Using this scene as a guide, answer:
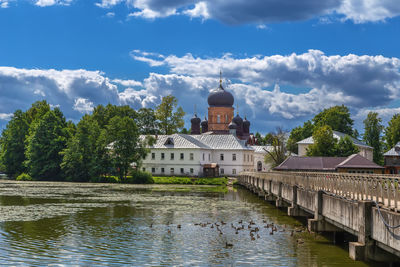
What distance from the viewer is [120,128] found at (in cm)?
7975

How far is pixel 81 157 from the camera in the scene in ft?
258

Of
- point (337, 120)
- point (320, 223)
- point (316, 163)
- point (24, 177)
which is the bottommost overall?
point (320, 223)

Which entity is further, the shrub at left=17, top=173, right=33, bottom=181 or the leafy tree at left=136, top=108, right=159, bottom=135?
the leafy tree at left=136, top=108, right=159, bottom=135

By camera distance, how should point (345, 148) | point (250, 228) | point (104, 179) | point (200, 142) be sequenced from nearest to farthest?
point (250, 228) → point (345, 148) → point (104, 179) → point (200, 142)

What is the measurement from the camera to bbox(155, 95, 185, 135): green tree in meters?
112

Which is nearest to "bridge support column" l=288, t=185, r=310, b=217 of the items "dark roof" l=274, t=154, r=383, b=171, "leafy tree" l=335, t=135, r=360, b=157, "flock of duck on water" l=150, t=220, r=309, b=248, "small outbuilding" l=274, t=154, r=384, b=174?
"flock of duck on water" l=150, t=220, r=309, b=248

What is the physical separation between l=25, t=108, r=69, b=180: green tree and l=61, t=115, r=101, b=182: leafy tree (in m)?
2.36

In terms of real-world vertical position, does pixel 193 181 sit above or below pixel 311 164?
below

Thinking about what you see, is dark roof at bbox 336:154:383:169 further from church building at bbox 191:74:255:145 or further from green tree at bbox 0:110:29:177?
church building at bbox 191:74:255:145

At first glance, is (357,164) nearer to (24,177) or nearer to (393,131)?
(393,131)

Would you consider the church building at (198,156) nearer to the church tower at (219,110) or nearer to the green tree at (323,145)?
the church tower at (219,110)

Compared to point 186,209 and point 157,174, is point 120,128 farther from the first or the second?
point 186,209

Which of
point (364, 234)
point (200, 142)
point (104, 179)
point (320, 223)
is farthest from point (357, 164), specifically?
point (364, 234)

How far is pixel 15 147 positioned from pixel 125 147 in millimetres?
22980
